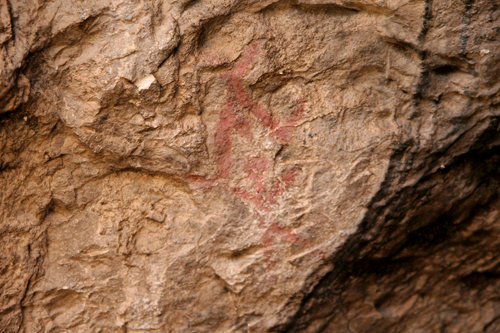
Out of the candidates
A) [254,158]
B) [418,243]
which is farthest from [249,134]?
[418,243]

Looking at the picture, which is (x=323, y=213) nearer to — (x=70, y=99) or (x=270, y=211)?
(x=270, y=211)

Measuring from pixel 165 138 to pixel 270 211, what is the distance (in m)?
0.40

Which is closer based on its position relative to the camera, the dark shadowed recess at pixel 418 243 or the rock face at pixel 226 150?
the rock face at pixel 226 150

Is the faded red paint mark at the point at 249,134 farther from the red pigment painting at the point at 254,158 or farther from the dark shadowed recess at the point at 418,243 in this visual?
the dark shadowed recess at the point at 418,243

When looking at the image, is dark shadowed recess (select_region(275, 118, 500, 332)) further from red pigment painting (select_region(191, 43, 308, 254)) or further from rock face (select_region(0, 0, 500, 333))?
red pigment painting (select_region(191, 43, 308, 254))

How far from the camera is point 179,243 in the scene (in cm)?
135

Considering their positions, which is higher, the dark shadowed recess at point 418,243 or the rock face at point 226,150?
the rock face at point 226,150

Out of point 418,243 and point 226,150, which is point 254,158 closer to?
point 226,150

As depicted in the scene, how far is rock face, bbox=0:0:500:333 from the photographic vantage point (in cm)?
124

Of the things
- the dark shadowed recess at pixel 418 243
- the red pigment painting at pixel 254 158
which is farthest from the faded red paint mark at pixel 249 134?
the dark shadowed recess at pixel 418 243

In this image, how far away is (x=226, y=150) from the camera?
Answer: 1.32 meters

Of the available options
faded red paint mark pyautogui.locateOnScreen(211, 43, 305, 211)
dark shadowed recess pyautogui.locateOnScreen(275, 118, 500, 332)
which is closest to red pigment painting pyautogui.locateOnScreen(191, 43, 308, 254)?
faded red paint mark pyautogui.locateOnScreen(211, 43, 305, 211)

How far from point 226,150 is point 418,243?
76 cm

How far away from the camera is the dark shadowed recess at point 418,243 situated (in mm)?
1341
